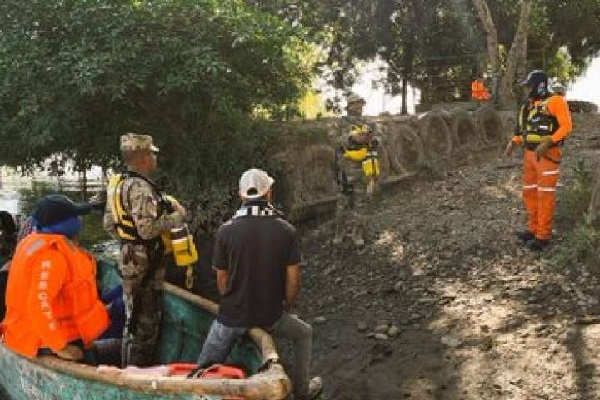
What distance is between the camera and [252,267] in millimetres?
4273

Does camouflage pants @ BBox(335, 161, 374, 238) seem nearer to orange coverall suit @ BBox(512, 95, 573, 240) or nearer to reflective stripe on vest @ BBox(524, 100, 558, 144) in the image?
orange coverall suit @ BBox(512, 95, 573, 240)

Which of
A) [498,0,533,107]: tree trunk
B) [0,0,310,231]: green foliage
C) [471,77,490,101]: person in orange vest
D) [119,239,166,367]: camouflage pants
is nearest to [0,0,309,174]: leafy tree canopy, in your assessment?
[0,0,310,231]: green foliage

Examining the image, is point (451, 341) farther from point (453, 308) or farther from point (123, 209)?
point (123, 209)

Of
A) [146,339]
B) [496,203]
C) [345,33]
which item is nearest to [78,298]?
[146,339]

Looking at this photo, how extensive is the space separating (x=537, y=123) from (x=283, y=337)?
4.27 meters

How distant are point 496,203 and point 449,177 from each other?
3067 millimetres

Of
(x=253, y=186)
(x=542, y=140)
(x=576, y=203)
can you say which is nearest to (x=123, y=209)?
(x=253, y=186)

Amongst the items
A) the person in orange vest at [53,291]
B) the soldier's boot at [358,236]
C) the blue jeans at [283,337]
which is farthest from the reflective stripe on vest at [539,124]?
the person in orange vest at [53,291]

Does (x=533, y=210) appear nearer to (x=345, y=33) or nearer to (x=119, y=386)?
(x=119, y=386)

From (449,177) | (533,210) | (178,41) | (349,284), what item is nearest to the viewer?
(533,210)

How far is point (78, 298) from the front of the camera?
13.3 ft

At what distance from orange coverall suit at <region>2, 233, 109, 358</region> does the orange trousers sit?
5245 mm

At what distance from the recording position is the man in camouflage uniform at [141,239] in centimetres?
472

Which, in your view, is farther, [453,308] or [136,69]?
[136,69]
